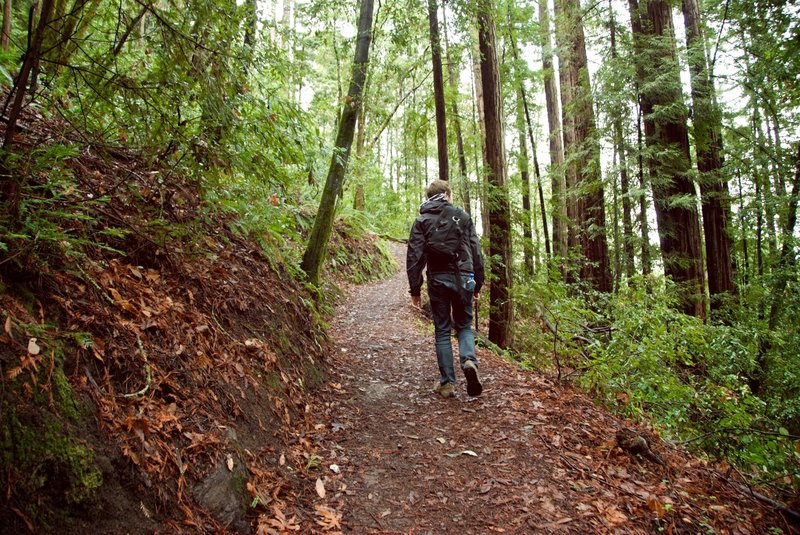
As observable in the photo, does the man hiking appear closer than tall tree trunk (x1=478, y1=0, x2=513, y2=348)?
Yes

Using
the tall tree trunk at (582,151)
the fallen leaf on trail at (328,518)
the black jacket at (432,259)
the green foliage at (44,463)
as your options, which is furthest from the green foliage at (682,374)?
the green foliage at (44,463)

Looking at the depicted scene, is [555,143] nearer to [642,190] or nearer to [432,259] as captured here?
[642,190]

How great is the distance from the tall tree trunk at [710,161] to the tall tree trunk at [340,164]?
21.7 ft

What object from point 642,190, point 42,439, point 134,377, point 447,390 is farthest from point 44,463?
point 642,190

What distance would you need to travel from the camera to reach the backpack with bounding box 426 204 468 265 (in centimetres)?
492

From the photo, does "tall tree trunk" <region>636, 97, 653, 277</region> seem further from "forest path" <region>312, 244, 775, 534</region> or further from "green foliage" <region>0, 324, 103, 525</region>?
"green foliage" <region>0, 324, 103, 525</region>

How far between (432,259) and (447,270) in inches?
8.7

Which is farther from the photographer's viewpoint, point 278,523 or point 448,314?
point 448,314

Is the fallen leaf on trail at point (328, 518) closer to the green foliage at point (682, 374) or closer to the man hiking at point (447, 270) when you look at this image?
the man hiking at point (447, 270)

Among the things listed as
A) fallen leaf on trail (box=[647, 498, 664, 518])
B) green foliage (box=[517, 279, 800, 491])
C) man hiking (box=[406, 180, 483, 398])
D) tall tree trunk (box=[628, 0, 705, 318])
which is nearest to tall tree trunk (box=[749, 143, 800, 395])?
green foliage (box=[517, 279, 800, 491])

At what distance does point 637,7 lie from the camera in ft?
33.5

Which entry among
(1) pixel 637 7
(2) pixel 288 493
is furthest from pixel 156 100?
(1) pixel 637 7

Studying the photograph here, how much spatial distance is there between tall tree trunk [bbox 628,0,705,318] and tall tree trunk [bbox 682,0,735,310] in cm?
41

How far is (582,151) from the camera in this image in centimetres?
1048
